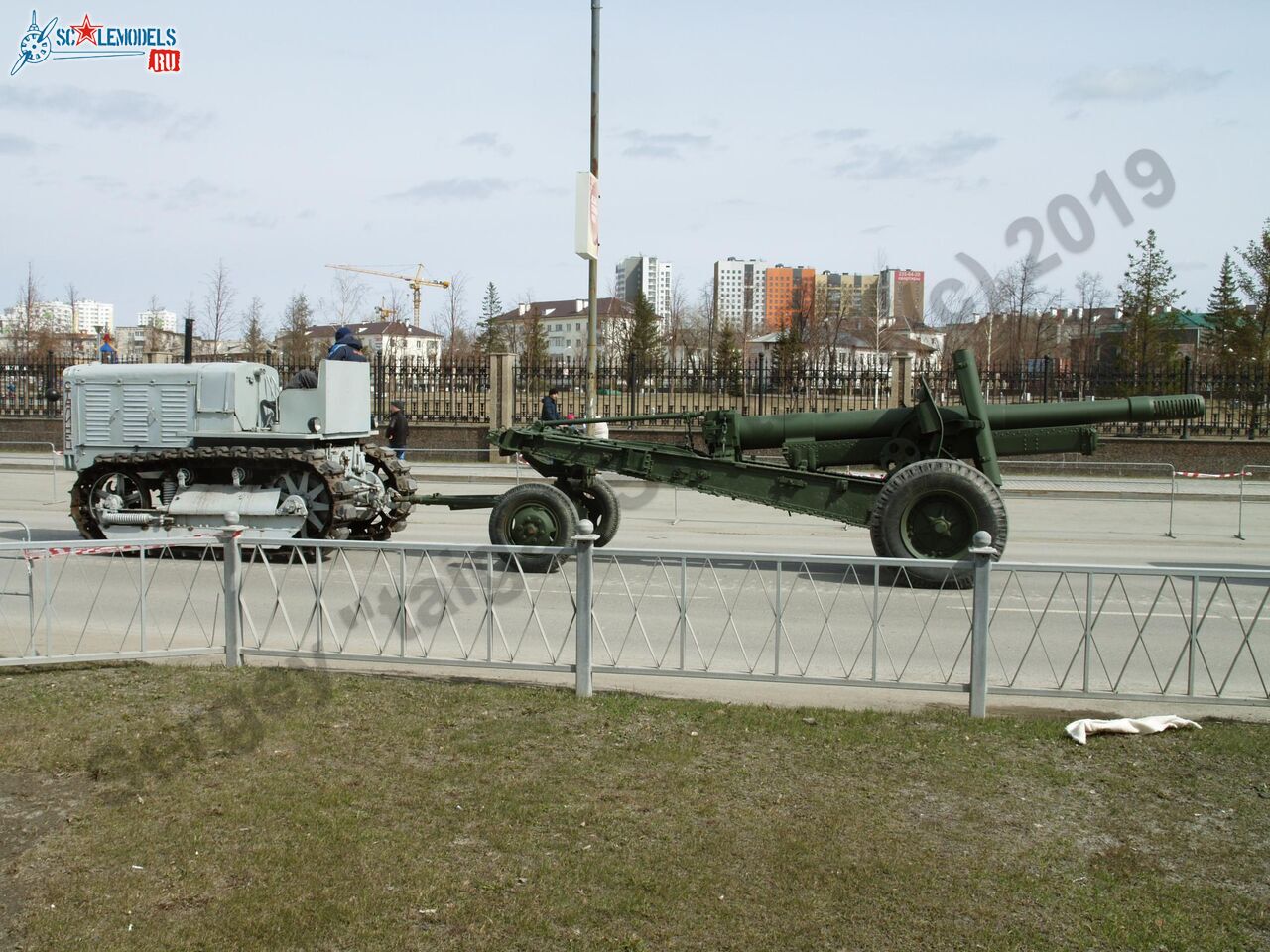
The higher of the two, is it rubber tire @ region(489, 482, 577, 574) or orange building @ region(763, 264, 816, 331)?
orange building @ region(763, 264, 816, 331)

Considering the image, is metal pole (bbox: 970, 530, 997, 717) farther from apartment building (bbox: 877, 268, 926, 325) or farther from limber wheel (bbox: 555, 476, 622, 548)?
apartment building (bbox: 877, 268, 926, 325)

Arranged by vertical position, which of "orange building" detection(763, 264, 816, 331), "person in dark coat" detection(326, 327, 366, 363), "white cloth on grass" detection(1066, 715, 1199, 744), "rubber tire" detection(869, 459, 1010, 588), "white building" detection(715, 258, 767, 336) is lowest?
"white cloth on grass" detection(1066, 715, 1199, 744)

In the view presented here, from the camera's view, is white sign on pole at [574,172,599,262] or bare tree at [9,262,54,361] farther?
bare tree at [9,262,54,361]

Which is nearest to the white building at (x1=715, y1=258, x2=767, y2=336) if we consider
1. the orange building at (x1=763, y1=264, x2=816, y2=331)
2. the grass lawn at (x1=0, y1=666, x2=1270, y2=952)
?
the orange building at (x1=763, y1=264, x2=816, y2=331)

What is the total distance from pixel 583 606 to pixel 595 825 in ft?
6.67

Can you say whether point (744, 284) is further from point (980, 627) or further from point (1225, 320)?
point (980, 627)

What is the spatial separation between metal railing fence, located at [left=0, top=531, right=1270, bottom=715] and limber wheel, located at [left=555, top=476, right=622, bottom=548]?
5.11 feet

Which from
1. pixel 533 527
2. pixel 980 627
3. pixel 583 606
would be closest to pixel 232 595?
pixel 583 606

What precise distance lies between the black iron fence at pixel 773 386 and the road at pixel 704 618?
12185mm

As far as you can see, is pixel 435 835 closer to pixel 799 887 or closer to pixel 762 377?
pixel 799 887

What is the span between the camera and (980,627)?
664 centimetres

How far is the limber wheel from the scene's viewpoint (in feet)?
42.9

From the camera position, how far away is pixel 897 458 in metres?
12.1

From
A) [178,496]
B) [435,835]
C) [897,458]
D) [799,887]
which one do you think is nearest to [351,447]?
[178,496]
